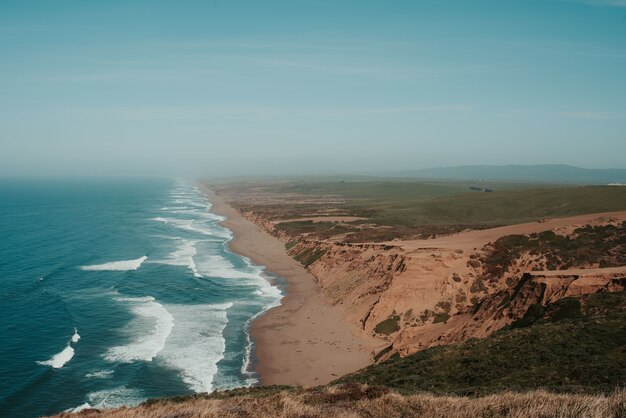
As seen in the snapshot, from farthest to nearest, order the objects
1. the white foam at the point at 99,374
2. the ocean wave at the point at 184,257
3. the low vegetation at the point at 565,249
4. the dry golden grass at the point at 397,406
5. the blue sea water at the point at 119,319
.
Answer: the ocean wave at the point at 184,257 < the low vegetation at the point at 565,249 < the white foam at the point at 99,374 < the blue sea water at the point at 119,319 < the dry golden grass at the point at 397,406

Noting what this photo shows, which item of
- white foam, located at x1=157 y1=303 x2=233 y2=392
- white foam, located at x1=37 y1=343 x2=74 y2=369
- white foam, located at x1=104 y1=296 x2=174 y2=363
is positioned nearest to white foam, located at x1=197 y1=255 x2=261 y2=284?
white foam, located at x1=104 y1=296 x2=174 y2=363

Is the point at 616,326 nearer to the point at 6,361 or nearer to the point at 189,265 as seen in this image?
the point at 6,361

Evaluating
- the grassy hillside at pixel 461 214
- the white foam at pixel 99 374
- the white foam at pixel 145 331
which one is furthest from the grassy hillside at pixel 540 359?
the grassy hillside at pixel 461 214

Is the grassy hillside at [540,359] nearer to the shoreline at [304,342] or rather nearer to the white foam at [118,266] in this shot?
the shoreline at [304,342]

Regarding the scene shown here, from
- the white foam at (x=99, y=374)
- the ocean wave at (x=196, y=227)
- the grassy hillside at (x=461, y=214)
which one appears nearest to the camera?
the white foam at (x=99, y=374)

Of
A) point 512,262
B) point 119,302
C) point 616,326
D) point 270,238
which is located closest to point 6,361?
point 119,302

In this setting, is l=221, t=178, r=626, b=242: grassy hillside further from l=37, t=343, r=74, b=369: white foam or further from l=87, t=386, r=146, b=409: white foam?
l=87, t=386, r=146, b=409: white foam
